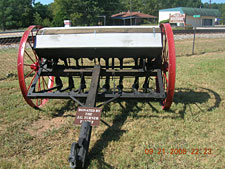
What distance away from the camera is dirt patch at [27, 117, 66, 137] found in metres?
3.43

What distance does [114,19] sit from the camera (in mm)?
54094

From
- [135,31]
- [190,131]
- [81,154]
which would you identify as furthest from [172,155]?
[135,31]

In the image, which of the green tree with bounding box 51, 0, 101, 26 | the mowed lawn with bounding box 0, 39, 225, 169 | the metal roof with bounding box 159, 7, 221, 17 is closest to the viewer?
the mowed lawn with bounding box 0, 39, 225, 169

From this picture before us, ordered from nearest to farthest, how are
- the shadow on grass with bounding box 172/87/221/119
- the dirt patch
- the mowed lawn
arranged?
the mowed lawn, the dirt patch, the shadow on grass with bounding box 172/87/221/119

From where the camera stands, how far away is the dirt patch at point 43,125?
3.43m

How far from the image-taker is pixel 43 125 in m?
3.66

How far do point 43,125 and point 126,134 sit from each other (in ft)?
5.19

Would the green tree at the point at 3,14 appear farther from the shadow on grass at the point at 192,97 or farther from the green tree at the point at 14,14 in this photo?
the shadow on grass at the point at 192,97

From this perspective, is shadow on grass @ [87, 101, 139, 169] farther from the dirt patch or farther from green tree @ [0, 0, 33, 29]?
green tree @ [0, 0, 33, 29]

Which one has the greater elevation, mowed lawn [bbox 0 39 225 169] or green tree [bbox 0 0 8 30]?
green tree [bbox 0 0 8 30]

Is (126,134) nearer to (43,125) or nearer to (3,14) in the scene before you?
(43,125)

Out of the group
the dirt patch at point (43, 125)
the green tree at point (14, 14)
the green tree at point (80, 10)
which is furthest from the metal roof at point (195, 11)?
the dirt patch at point (43, 125)

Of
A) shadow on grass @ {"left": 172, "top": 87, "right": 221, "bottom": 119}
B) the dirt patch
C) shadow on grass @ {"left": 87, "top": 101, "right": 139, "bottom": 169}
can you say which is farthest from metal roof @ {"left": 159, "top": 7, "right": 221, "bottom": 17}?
the dirt patch

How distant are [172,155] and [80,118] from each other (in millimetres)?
1392
